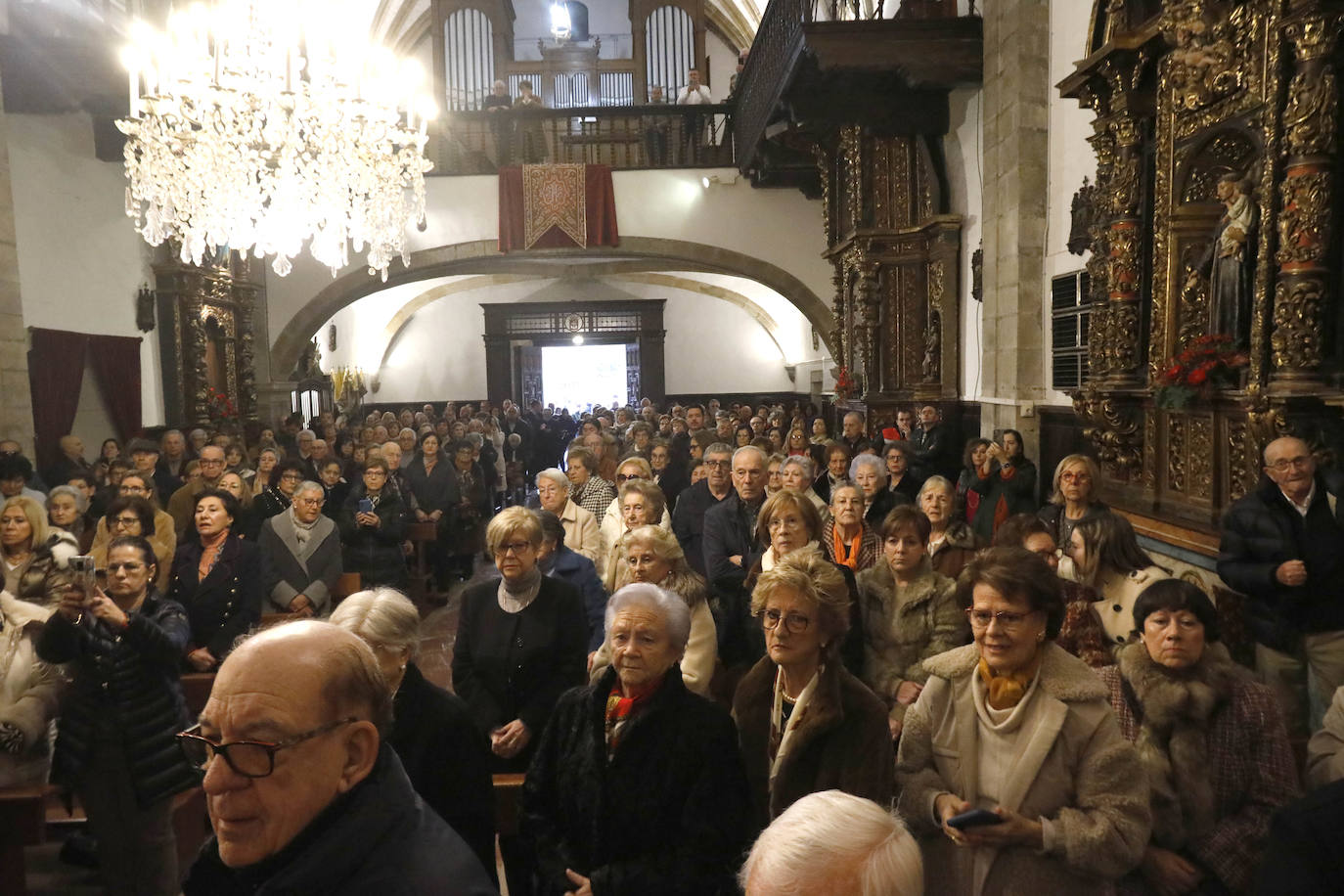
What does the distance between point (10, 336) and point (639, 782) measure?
8.36 metres

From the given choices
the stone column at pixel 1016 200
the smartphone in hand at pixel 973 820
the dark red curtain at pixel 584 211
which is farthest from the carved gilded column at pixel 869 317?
the smartphone in hand at pixel 973 820

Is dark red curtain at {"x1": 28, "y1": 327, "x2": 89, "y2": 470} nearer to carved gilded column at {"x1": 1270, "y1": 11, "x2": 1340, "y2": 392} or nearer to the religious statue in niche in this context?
the religious statue in niche

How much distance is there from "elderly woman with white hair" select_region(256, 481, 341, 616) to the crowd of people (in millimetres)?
541

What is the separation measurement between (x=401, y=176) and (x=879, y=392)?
5.23 meters

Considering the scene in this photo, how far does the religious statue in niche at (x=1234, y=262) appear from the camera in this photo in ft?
15.7

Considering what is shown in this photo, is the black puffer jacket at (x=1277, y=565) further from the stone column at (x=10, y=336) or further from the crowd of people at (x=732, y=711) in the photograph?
the stone column at (x=10, y=336)

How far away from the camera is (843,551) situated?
165 inches

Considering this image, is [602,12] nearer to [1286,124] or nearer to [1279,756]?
[1286,124]

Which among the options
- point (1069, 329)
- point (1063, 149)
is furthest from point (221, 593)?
point (1063, 149)

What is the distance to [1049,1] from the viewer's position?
721 cm

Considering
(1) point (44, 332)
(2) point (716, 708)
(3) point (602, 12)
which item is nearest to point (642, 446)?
(2) point (716, 708)

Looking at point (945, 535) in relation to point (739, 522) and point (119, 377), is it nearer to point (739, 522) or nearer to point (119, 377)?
point (739, 522)

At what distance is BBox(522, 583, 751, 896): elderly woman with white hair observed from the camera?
2.08m

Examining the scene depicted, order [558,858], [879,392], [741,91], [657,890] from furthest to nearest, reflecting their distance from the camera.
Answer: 1. [741,91]
2. [879,392]
3. [558,858]
4. [657,890]
